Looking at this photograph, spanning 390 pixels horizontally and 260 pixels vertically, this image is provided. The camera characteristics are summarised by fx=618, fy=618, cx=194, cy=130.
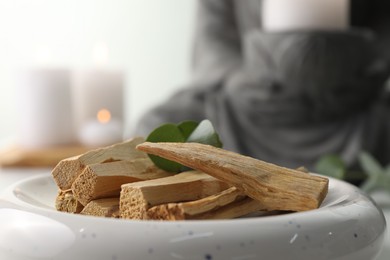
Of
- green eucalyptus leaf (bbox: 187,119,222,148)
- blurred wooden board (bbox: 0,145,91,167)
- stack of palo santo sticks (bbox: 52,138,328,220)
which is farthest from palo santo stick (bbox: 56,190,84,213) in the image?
blurred wooden board (bbox: 0,145,91,167)

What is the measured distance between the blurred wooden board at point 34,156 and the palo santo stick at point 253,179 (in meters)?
0.96

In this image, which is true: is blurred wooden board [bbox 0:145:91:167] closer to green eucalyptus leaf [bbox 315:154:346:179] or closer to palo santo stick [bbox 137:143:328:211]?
green eucalyptus leaf [bbox 315:154:346:179]

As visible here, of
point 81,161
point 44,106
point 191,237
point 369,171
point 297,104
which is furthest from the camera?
point 44,106

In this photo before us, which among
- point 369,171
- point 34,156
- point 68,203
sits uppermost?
point 68,203

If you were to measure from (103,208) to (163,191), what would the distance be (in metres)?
0.04

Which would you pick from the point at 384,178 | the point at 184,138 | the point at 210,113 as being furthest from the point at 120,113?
the point at 184,138

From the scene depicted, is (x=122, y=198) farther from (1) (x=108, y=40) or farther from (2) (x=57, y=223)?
(1) (x=108, y=40)

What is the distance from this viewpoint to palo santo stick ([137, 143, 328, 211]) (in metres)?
0.37

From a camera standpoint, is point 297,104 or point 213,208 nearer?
point 213,208

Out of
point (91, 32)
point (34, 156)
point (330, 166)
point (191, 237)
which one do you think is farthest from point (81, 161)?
point (91, 32)

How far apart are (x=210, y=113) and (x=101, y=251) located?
1066mm

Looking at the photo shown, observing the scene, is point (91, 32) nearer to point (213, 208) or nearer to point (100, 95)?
point (100, 95)

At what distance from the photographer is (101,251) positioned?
30cm

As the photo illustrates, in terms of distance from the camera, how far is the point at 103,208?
38 cm
